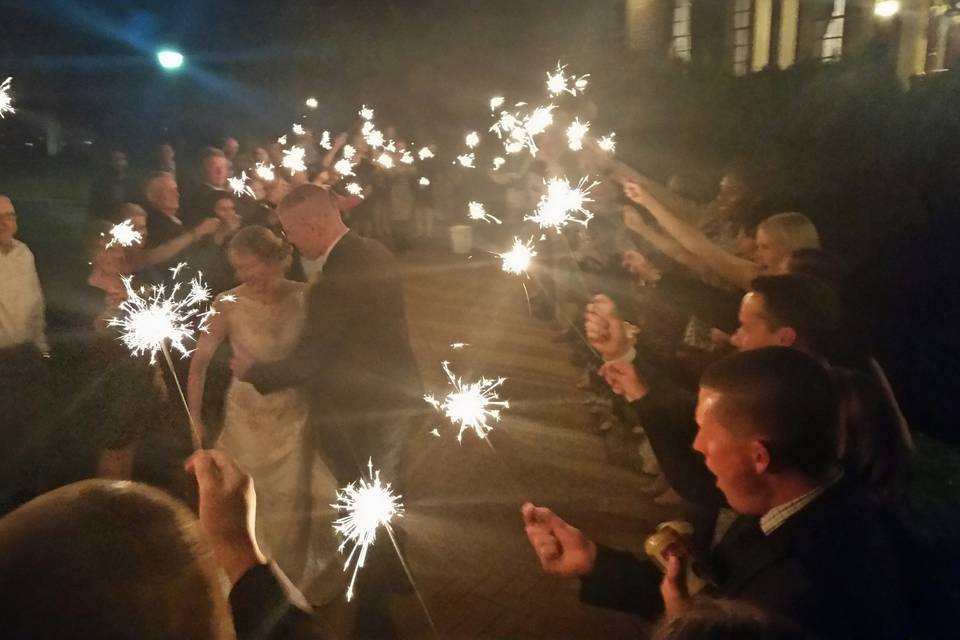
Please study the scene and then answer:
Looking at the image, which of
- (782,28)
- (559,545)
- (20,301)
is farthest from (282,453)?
(782,28)

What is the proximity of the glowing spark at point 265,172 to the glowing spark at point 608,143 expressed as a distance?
3005mm

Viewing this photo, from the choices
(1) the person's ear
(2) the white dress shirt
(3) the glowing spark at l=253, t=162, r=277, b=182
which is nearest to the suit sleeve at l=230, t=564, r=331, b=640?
(1) the person's ear

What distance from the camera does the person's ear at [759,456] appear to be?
219 cm

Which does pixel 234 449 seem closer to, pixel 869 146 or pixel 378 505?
pixel 378 505

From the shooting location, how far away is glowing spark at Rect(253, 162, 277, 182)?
20.4ft

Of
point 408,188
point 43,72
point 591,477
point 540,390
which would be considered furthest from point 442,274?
point 43,72

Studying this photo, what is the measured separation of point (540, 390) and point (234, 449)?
13.4 ft

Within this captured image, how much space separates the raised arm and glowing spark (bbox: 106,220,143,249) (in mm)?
3458

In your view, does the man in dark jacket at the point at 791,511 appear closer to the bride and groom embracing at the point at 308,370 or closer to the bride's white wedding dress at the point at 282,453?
the bride and groom embracing at the point at 308,370

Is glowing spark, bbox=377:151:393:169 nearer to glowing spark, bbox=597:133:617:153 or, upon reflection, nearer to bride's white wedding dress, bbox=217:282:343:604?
glowing spark, bbox=597:133:617:153

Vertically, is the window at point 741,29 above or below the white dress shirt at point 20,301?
above

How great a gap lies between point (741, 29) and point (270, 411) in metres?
13.5

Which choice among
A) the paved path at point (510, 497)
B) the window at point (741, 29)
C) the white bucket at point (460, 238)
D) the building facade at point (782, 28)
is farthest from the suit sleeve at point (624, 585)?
the window at point (741, 29)

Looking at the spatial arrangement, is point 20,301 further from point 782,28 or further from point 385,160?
point 782,28
